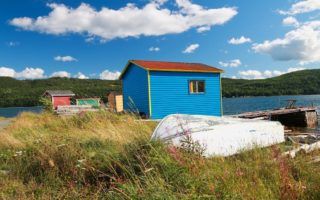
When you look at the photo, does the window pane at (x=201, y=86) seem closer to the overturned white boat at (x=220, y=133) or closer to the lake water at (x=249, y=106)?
the lake water at (x=249, y=106)

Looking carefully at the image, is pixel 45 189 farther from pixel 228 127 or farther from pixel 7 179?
pixel 228 127

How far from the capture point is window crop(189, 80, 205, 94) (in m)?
20.4

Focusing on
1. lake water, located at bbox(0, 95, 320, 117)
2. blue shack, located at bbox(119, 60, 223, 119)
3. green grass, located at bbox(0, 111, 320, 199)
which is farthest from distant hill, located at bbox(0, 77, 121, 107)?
green grass, located at bbox(0, 111, 320, 199)

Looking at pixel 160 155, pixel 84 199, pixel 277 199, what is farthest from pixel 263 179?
pixel 84 199

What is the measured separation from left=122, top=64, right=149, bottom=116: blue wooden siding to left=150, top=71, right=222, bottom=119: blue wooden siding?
1.86 ft

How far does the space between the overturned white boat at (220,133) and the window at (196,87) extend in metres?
12.4

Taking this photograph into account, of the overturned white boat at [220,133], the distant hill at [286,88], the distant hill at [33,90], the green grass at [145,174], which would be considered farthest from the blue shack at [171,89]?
the distant hill at [286,88]

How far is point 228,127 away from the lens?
705 centimetres

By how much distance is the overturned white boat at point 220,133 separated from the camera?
6.52m

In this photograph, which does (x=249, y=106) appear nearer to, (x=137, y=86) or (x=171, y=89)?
(x=171, y=89)

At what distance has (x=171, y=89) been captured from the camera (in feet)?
63.6

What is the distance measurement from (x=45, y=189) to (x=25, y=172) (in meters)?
1.26

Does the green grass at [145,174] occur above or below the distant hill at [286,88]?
below

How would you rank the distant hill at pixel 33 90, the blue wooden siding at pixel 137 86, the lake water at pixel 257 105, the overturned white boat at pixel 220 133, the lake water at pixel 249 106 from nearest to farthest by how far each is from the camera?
the overturned white boat at pixel 220 133
the blue wooden siding at pixel 137 86
the lake water at pixel 249 106
the lake water at pixel 257 105
the distant hill at pixel 33 90
